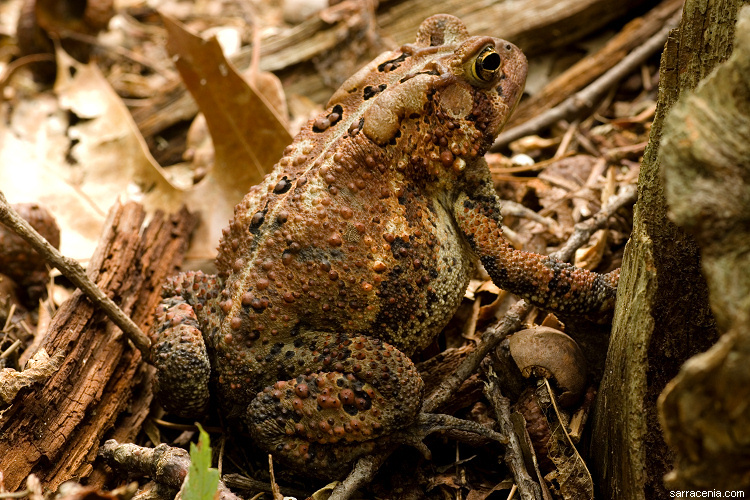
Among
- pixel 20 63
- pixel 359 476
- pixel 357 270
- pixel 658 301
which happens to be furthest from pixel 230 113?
pixel 658 301

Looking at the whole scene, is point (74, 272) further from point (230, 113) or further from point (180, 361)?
point (230, 113)

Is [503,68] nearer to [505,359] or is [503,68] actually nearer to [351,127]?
[351,127]

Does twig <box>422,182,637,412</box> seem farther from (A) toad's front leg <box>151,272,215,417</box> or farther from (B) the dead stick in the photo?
(A) toad's front leg <box>151,272,215,417</box>

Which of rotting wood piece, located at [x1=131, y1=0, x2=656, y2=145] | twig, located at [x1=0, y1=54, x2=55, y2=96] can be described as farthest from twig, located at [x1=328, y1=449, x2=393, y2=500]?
twig, located at [x1=0, y1=54, x2=55, y2=96]

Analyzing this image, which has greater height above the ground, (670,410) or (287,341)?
(287,341)

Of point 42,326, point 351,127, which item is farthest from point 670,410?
point 42,326

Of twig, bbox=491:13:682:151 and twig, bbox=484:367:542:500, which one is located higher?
twig, bbox=491:13:682:151
